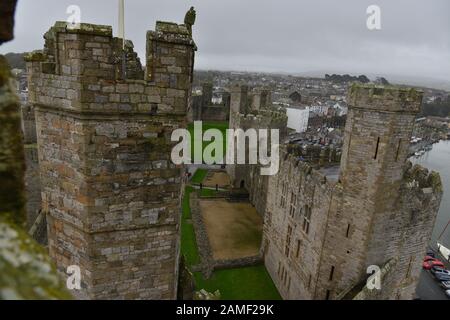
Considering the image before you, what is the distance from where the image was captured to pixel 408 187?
12.6 metres

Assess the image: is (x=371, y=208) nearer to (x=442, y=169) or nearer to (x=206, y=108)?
(x=442, y=169)

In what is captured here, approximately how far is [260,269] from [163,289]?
47.5 ft

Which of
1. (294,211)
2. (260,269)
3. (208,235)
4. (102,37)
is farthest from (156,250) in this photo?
(208,235)

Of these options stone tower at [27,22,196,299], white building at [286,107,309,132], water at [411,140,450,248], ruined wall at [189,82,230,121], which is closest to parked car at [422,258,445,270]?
water at [411,140,450,248]

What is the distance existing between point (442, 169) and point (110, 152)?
204ft

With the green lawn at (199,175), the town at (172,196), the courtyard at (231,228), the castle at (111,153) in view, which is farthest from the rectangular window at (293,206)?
the green lawn at (199,175)

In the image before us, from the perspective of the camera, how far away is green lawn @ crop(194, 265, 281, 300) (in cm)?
1725

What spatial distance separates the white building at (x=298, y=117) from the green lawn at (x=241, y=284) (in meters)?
51.3

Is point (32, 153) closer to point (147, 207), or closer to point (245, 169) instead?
point (147, 207)

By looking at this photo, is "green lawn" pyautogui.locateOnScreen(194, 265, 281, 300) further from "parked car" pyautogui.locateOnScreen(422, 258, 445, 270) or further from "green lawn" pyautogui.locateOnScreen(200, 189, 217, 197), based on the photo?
"parked car" pyautogui.locateOnScreen(422, 258, 445, 270)

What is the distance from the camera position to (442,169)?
55406 millimetres

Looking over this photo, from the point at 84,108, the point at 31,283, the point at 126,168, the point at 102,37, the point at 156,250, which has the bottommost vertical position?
the point at 156,250

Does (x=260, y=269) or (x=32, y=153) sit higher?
(x=32, y=153)

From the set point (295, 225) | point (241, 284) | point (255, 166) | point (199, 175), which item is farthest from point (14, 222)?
point (199, 175)
